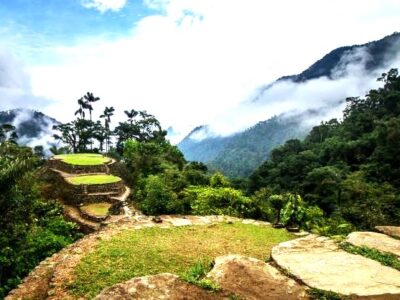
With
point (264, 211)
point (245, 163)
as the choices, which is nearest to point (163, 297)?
point (264, 211)

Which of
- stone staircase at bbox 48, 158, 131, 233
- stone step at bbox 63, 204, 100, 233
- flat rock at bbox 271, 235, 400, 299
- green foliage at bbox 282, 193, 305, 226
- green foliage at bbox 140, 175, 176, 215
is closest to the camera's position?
flat rock at bbox 271, 235, 400, 299

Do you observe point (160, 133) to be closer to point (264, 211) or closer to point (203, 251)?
point (264, 211)

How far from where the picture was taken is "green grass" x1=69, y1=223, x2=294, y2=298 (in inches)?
278

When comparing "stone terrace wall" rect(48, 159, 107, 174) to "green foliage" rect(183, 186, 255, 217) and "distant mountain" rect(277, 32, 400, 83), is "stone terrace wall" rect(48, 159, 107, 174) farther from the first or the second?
"distant mountain" rect(277, 32, 400, 83)

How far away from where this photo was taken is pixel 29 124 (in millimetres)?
158500

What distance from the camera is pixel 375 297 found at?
16.1ft

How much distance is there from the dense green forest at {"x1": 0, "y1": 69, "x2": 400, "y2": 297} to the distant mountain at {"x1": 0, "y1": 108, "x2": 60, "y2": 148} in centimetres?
10318

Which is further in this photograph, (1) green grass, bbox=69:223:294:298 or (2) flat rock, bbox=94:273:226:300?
(1) green grass, bbox=69:223:294:298

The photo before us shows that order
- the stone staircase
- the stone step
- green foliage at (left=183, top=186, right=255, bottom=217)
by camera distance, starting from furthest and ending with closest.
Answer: the stone staircase
the stone step
green foliage at (left=183, top=186, right=255, bottom=217)

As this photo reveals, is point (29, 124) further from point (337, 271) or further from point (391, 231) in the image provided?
point (337, 271)

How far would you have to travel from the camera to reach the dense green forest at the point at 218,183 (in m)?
12.9

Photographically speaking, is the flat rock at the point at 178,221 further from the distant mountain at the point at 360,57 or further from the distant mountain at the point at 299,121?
the distant mountain at the point at 360,57

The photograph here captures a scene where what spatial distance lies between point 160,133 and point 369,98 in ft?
122

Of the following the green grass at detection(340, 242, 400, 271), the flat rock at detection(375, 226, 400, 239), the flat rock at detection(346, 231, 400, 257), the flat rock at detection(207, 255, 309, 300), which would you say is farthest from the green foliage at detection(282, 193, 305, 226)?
the flat rock at detection(207, 255, 309, 300)
